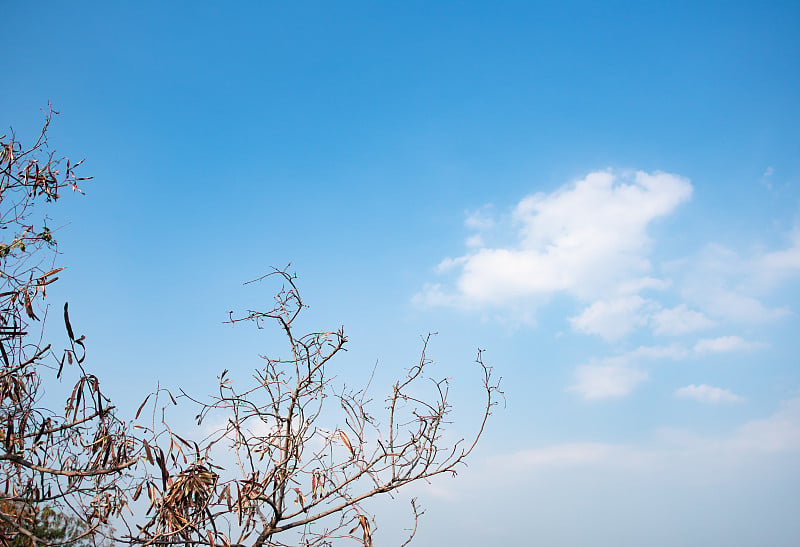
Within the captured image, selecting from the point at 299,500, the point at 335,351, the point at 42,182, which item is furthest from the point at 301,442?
the point at 42,182

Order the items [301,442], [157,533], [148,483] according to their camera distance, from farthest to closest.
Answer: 1. [301,442]
2. [148,483]
3. [157,533]

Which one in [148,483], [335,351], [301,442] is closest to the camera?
[148,483]

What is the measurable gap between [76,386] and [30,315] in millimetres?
378

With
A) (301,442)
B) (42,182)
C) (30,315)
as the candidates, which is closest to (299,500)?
(301,442)

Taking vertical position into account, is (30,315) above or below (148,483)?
above

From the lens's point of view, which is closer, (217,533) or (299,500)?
(217,533)

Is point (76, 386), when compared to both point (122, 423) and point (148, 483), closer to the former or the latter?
point (122, 423)

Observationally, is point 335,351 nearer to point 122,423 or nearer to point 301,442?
point 301,442

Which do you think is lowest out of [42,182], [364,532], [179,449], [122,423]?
[364,532]

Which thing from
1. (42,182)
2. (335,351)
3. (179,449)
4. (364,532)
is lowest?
(364,532)

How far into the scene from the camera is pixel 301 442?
285cm

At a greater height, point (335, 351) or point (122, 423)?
point (335, 351)

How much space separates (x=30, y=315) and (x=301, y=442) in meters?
1.35

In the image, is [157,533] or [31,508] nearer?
[157,533]
